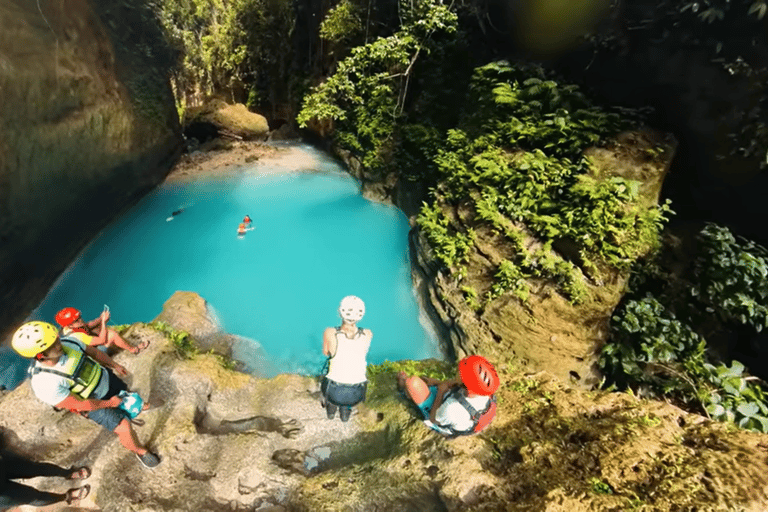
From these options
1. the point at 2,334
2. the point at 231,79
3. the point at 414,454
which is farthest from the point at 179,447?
the point at 231,79

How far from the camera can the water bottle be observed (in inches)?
195

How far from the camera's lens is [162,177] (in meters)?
15.7

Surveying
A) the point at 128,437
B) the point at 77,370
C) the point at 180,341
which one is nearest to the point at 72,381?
the point at 77,370

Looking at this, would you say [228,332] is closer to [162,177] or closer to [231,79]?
[162,177]

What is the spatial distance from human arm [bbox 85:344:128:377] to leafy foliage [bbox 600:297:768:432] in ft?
28.6

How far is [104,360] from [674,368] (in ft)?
31.1

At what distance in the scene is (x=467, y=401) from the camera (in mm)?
4121

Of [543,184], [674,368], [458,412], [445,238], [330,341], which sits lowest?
[674,368]

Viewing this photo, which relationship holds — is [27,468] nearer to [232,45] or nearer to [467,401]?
[467,401]

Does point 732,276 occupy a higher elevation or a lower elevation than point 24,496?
higher

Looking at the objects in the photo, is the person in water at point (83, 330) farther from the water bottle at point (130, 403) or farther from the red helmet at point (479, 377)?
the red helmet at point (479, 377)

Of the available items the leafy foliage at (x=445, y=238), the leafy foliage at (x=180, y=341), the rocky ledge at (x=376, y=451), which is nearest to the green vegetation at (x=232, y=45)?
the leafy foliage at (x=445, y=238)

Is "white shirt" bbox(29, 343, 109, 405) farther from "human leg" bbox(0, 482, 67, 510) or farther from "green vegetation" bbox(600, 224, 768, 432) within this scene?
"green vegetation" bbox(600, 224, 768, 432)

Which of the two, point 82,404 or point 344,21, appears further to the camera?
point 344,21
